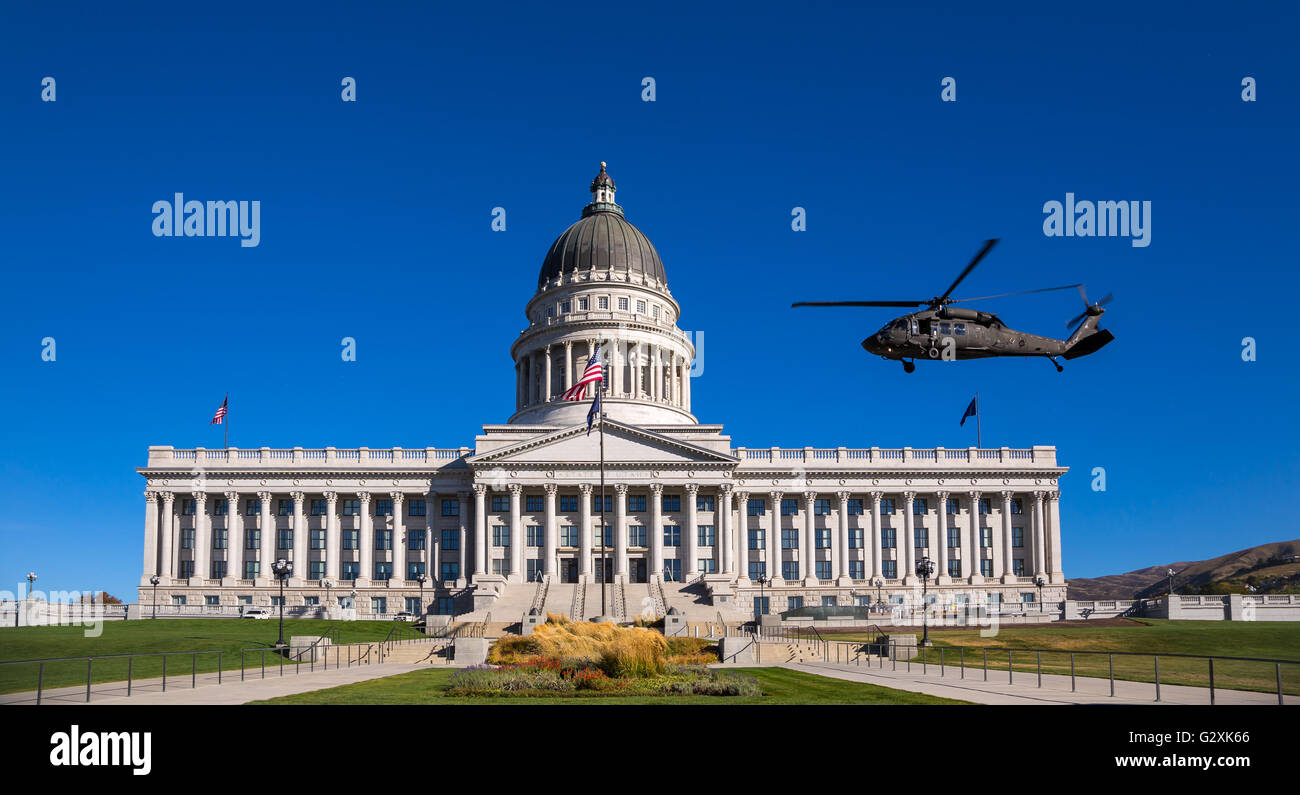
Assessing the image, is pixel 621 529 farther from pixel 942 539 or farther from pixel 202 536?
pixel 202 536

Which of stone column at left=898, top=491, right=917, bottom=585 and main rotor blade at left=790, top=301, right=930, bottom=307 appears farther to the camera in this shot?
stone column at left=898, top=491, right=917, bottom=585

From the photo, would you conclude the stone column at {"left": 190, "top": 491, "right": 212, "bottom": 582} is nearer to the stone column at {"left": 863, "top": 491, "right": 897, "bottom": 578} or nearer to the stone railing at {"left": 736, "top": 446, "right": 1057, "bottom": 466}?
the stone railing at {"left": 736, "top": 446, "right": 1057, "bottom": 466}

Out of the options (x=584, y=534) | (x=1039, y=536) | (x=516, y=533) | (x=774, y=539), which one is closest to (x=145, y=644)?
(x=516, y=533)

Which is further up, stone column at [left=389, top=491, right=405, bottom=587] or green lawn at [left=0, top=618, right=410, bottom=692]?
stone column at [left=389, top=491, right=405, bottom=587]

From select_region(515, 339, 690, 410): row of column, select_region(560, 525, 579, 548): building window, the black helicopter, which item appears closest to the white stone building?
select_region(560, 525, 579, 548): building window

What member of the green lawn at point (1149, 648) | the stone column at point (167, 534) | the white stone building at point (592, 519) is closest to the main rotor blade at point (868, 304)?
the green lawn at point (1149, 648)

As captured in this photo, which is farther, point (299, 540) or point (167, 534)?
point (299, 540)

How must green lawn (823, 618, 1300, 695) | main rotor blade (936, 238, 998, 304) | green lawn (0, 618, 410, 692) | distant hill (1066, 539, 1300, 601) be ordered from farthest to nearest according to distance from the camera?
distant hill (1066, 539, 1300, 601) → green lawn (823, 618, 1300, 695) → green lawn (0, 618, 410, 692) → main rotor blade (936, 238, 998, 304)
